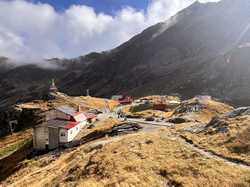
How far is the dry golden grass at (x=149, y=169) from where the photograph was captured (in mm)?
25797

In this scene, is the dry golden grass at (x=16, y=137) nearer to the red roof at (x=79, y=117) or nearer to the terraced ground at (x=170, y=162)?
the red roof at (x=79, y=117)

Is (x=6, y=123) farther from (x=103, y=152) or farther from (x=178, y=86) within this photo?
(x=178, y=86)

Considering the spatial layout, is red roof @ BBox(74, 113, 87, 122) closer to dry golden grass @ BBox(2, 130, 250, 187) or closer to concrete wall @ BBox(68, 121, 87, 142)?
concrete wall @ BBox(68, 121, 87, 142)

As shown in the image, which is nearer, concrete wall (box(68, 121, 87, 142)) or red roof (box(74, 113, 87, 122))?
concrete wall (box(68, 121, 87, 142))

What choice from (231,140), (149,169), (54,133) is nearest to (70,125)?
(54,133)

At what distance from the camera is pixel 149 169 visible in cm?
2855

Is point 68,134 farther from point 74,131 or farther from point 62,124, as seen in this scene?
point 74,131

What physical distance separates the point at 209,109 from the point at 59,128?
38.1m

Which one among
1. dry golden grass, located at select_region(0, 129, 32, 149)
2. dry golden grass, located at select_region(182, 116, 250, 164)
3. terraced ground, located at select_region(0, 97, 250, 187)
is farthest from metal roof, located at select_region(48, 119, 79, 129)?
dry golden grass, located at select_region(182, 116, 250, 164)

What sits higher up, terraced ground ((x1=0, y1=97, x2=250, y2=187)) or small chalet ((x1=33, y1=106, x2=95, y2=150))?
small chalet ((x1=33, y1=106, x2=95, y2=150))

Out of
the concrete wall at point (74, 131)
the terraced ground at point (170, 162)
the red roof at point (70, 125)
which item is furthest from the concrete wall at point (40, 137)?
the terraced ground at point (170, 162)

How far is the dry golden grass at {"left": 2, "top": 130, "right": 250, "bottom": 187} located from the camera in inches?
1016

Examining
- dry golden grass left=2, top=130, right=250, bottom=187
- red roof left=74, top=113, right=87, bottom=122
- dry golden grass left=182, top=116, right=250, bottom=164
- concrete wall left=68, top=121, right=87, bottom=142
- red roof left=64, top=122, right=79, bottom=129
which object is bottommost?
dry golden grass left=2, top=130, right=250, bottom=187

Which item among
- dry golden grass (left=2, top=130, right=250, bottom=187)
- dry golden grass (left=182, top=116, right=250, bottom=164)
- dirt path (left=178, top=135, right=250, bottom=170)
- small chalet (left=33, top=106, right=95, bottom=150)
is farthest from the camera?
small chalet (left=33, top=106, right=95, bottom=150)
